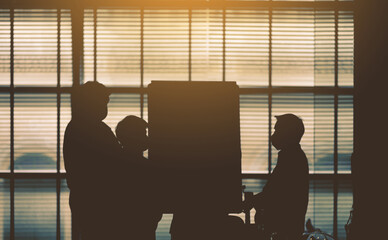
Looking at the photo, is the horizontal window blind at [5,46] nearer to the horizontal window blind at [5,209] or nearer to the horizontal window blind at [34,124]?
the horizontal window blind at [34,124]

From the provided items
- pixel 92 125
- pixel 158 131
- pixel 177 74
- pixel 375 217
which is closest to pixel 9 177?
pixel 177 74

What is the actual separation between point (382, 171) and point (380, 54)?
1.15m

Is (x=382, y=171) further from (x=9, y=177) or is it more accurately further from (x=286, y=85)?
(x=9, y=177)

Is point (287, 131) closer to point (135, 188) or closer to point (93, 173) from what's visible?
point (135, 188)

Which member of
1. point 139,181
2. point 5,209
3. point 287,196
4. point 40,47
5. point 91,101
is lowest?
point 5,209

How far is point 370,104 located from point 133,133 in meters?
2.88

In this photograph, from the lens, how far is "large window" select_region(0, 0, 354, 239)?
4453mm

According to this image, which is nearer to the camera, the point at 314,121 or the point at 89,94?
the point at 89,94

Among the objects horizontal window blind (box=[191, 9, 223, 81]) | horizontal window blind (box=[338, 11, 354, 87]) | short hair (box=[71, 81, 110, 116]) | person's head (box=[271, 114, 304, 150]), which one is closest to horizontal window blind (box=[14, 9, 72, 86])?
horizontal window blind (box=[191, 9, 223, 81])

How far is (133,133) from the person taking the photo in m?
2.48

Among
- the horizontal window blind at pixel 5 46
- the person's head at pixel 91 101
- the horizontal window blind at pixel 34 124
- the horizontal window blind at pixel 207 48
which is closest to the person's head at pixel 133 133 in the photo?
the person's head at pixel 91 101

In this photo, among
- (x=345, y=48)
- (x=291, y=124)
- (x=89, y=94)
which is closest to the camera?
(x=89, y=94)

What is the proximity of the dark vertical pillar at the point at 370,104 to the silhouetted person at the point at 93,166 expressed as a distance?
8.94 feet

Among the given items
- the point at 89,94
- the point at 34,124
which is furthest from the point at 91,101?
the point at 34,124
